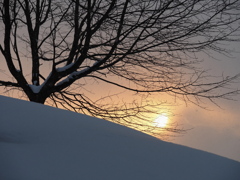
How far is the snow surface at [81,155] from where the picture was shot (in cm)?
128

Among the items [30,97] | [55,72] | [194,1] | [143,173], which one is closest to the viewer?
[143,173]

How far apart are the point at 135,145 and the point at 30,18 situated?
211 inches

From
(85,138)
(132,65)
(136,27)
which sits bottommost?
(85,138)

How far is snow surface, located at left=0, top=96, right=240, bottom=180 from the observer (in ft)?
4.19

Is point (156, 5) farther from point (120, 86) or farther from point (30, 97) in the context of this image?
point (30, 97)

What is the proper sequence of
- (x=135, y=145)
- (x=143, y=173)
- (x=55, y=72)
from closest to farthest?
(x=143, y=173), (x=135, y=145), (x=55, y=72)

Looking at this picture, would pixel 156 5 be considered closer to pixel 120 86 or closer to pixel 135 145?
pixel 120 86

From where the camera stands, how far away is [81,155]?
1440 millimetres

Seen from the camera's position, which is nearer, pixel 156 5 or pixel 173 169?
pixel 173 169

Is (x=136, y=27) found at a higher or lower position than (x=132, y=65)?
higher

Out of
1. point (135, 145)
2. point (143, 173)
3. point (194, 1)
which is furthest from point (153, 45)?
point (143, 173)

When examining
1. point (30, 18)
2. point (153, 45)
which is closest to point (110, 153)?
point (153, 45)

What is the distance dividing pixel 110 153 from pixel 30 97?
4.52m

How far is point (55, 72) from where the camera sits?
17.6 feet
